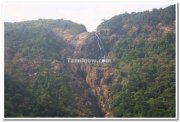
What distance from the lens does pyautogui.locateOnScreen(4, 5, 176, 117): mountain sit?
842 cm

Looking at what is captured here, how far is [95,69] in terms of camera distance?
888 cm

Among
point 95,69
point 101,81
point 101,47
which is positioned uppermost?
point 101,47

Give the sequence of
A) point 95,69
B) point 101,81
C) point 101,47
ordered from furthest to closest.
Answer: point 101,47 → point 101,81 → point 95,69

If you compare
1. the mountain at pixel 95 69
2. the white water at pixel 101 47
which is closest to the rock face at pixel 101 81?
the mountain at pixel 95 69

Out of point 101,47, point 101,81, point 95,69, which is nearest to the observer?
point 95,69

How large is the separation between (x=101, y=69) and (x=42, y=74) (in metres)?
1.24

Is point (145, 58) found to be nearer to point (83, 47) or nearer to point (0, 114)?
point (83, 47)

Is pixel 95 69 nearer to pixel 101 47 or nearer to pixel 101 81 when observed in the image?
pixel 101 81

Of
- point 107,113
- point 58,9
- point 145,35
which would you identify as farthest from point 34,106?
point 145,35

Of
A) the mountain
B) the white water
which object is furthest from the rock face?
the white water

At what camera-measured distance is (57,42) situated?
9.59 metres

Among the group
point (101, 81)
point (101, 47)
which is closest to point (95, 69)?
point (101, 81)

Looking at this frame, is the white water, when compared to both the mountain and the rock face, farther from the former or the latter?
the rock face

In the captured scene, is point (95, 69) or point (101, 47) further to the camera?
point (101, 47)
